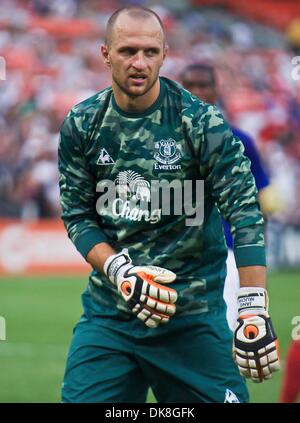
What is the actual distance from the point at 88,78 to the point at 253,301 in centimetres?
1666

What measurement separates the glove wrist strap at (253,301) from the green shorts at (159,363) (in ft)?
1.57

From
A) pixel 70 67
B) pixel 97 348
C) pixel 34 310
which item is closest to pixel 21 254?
pixel 34 310

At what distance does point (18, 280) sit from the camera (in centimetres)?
1576

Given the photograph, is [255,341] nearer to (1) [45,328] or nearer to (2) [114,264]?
(2) [114,264]

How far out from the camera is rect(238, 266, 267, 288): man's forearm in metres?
→ 4.20

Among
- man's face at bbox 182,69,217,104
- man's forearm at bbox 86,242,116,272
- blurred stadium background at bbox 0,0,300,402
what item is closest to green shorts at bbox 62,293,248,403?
man's forearm at bbox 86,242,116,272

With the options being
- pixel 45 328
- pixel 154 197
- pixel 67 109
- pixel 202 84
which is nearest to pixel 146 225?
pixel 154 197

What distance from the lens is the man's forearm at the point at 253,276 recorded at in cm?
420

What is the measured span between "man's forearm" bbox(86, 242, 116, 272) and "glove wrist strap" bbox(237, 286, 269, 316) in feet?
2.25

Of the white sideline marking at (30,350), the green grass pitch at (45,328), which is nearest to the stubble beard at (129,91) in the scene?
the green grass pitch at (45,328)

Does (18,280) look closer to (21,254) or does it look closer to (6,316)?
(21,254)

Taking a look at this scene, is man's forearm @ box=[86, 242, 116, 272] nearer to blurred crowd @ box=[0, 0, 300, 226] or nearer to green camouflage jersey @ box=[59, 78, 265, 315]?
green camouflage jersey @ box=[59, 78, 265, 315]

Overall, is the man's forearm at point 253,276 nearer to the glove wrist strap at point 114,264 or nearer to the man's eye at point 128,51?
the glove wrist strap at point 114,264

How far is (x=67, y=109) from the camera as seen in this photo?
62.3ft
